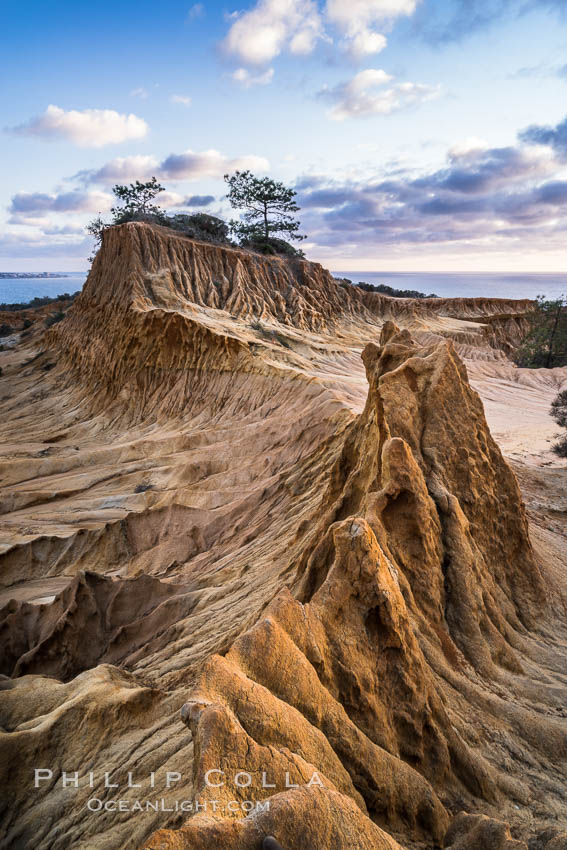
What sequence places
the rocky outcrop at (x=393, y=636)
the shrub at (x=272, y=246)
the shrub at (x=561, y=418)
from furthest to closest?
the shrub at (x=272, y=246), the shrub at (x=561, y=418), the rocky outcrop at (x=393, y=636)

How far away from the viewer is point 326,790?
2.49 m

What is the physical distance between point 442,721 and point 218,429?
590 inches

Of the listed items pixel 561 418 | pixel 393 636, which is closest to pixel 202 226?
pixel 561 418

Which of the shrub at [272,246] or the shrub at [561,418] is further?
the shrub at [272,246]

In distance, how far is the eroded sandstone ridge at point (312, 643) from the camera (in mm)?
2998

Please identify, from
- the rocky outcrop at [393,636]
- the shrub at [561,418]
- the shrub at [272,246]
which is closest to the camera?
the rocky outcrop at [393,636]

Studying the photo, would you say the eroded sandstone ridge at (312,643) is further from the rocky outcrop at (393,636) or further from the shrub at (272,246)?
the shrub at (272,246)

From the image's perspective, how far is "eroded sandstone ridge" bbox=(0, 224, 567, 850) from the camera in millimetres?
2998

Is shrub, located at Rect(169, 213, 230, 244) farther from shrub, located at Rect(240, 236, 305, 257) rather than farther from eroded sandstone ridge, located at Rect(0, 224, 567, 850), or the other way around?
eroded sandstone ridge, located at Rect(0, 224, 567, 850)

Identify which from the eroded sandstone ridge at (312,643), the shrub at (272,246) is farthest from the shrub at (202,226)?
the eroded sandstone ridge at (312,643)

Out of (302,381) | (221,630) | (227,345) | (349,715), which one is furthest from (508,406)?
(349,715)

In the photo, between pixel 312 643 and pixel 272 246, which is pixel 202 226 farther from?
pixel 312 643

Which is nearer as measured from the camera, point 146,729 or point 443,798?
point 443,798

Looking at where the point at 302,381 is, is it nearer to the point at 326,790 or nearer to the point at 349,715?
the point at 349,715
